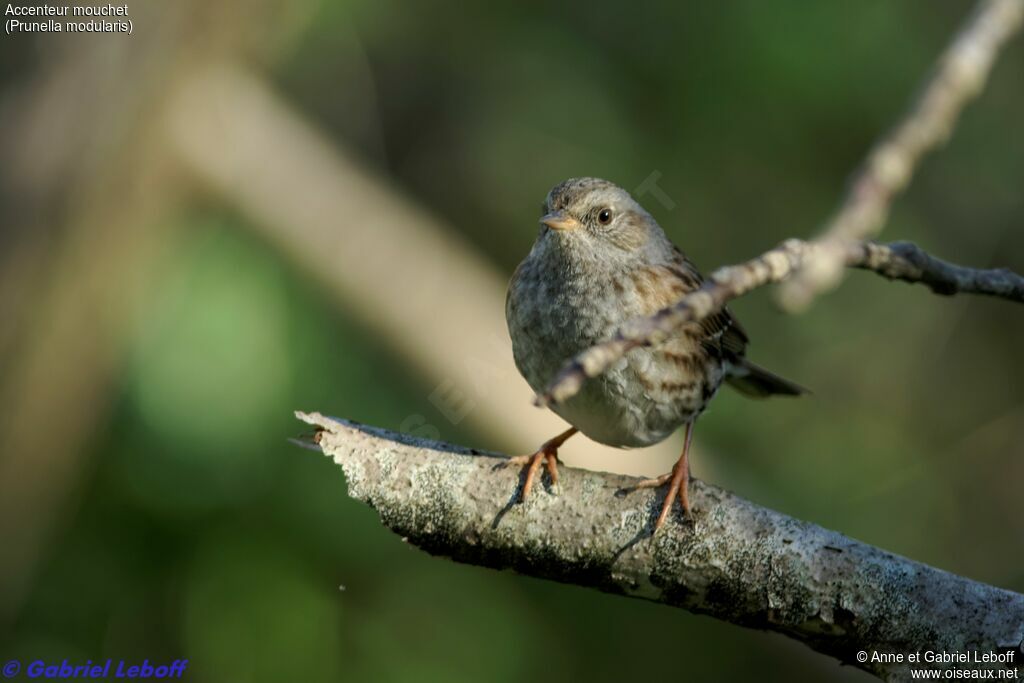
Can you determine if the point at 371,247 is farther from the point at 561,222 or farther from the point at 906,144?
the point at 906,144

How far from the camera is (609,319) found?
3.91m

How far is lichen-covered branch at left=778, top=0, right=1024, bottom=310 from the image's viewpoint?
4.15ft

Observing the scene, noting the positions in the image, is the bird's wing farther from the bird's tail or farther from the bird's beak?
the bird's beak

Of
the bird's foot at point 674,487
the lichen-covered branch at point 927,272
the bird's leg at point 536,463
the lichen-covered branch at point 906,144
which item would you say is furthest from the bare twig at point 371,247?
the lichen-covered branch at point 906,144

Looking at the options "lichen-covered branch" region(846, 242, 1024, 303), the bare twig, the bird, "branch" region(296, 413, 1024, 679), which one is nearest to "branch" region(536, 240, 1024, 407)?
"lichen-covered branch" region(846, 242, 1024, 303)

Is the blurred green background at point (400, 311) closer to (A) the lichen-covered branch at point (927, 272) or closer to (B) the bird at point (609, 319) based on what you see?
(B) the bird at point (609, 319)

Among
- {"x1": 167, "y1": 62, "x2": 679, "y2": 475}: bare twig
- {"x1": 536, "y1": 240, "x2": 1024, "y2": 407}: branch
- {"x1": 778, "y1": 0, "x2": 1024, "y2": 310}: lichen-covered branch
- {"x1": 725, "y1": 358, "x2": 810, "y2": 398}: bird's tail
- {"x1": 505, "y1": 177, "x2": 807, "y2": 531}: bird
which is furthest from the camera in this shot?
{"x1": 167, "y1": 62, "x2": 679, "y2": 475}: bare twig

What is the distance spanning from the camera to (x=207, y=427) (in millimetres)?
5844

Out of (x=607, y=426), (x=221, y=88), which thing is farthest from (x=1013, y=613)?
(x=221, y=88)

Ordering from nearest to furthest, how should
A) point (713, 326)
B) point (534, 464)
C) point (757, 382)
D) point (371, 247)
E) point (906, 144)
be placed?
point (906, 144)
point (534, 464)
point (713, 326)
point (757, 382)
point (371, 247)

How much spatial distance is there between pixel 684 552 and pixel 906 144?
72.4 inches

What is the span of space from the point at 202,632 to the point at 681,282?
3561 millimetres

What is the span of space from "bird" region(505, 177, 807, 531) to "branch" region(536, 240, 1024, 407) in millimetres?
1433

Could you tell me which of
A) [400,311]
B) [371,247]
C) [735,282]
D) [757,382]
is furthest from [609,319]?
[371,247]
